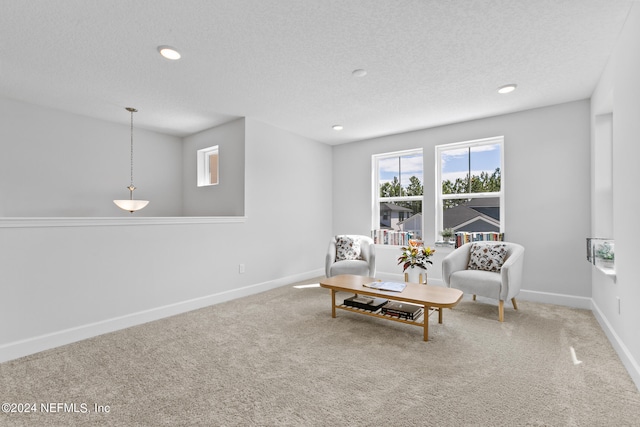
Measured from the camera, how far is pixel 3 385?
2031 millimetres

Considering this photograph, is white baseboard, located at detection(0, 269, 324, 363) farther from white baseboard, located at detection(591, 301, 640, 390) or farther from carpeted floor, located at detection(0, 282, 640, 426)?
white baseboard, located at detection(591, 301, 640, 390)

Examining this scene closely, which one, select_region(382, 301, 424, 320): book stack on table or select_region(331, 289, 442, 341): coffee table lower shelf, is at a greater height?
select_region(382, 301, 424, 320): book stack on table

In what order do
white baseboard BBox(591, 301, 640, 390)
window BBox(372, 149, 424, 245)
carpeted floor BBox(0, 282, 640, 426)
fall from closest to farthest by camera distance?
carpeted floor BBox(0, 282, 640, 426) → white baseboard BBox(591, 301, 640, 390) → window BBox(372, 149, 424, 245)

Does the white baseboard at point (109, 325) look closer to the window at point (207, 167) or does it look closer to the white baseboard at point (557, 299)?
the window at point (207, 167)

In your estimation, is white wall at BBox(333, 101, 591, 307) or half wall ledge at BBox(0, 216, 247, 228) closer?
half wall ledge at BBox(0, 216, 247, 228)

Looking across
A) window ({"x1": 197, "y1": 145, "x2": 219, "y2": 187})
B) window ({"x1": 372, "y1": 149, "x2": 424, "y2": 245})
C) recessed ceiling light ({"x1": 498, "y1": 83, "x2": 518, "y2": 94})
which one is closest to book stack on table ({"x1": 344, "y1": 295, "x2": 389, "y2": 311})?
window ({"x1": 372, "y1": 149, "x2": 424, "y2": 245})

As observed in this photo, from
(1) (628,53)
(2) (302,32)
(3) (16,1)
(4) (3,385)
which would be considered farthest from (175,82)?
(1) (628,53)

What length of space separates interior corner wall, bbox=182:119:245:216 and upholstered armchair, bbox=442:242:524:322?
2921 mm

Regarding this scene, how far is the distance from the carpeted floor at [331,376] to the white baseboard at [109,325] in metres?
0.12

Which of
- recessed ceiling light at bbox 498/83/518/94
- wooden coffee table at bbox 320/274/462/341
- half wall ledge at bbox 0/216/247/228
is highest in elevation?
recessed ceiling light at bbox 498/83/518/94

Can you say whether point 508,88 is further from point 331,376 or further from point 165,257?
point 165,257

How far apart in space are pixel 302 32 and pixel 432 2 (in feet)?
3.03

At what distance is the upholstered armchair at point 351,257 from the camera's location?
4266 millimetres

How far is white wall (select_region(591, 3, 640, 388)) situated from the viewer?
1985mm
